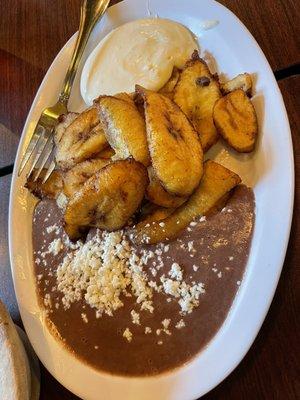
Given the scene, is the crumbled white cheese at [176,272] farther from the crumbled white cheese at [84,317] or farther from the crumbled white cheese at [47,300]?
the crumbled white cheese at [47,300]

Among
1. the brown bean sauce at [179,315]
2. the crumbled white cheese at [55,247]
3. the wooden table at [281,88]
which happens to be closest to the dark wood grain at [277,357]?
A: the wooden table at [281,88]

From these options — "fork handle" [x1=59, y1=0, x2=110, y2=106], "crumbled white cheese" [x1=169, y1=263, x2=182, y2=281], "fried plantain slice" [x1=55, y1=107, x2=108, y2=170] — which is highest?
"fork handle" [x1=59, y1=0, x2=110, y2=106]

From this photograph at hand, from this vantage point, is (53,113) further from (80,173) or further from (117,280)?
(117,280)

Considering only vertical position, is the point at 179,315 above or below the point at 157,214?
below

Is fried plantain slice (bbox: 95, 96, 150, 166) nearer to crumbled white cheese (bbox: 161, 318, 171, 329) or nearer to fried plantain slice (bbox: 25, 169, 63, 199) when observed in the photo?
fried plantain slice (bbox: 25, 169, 63, 199)

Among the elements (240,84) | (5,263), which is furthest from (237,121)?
(5,263)

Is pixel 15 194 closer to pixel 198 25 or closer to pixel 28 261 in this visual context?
pixel 28 261

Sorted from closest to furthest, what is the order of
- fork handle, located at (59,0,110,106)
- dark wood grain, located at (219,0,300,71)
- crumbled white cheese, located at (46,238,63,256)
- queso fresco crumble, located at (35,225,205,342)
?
queso fresco crumble, located at (35,225,205,342) < crumbled white cheese, located at (46,238,63,256) < dark wood grain, located at (219,0,300,71) < fork handle, located at (59,0,110,106)

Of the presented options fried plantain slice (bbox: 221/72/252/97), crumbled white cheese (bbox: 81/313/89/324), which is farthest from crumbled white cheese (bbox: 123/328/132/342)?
fried plantain slice (bbox: 221/72/252/97)
